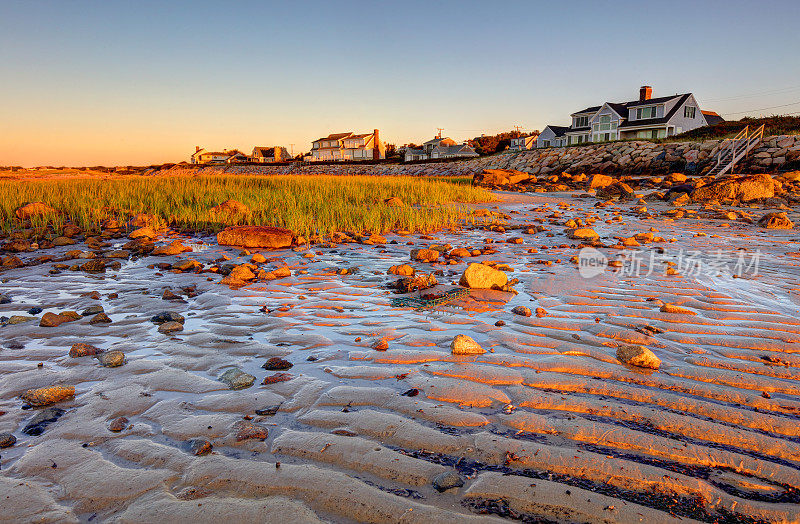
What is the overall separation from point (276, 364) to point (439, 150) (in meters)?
81.2

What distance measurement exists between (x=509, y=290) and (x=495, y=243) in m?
3.30

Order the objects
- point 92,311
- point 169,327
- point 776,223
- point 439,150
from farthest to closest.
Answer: point 439,150 < point 776,223 < point 92,311 < point 169,327

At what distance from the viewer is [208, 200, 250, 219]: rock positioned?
33.7 ft

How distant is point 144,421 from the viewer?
248 centimetres

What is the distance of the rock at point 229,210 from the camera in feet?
33.7

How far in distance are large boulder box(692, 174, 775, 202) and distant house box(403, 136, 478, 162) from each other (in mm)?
61380

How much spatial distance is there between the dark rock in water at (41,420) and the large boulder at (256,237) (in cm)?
542

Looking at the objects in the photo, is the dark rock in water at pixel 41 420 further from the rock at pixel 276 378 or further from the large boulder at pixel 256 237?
the large boulder at pixel 256 237

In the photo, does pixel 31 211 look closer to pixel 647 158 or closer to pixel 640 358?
pixel 640 358

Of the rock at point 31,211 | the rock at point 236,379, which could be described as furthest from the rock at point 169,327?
the rock at point 31,211

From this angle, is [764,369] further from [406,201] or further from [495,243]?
[406,201]

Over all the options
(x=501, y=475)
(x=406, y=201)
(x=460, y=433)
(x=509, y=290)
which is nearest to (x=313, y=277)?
(x=509, y=290)

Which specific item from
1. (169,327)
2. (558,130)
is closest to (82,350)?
(169,327)

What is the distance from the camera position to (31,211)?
10.1 meters
